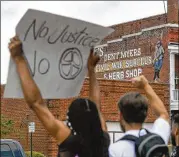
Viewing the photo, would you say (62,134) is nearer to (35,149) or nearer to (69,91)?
(69,91)

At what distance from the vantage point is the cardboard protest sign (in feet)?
12.4

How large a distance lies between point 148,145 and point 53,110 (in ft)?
55.7

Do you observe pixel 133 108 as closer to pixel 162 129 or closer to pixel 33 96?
pixel 162 129

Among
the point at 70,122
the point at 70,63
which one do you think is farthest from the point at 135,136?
the point at 70,63

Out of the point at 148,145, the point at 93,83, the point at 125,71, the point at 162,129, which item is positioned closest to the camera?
the point at 148,145

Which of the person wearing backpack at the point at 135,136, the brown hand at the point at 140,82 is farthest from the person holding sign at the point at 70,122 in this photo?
the brown hand at the point at 140,82

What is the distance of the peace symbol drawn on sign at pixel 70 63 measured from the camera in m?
4.07

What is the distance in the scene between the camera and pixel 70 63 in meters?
4.11

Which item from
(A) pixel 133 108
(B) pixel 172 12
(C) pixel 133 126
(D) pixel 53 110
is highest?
(B) pixel 172 12

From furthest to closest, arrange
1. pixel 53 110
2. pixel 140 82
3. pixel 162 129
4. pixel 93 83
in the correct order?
pixel 53 110
pixel 93 83
pixel 140 82
pixel 162 129

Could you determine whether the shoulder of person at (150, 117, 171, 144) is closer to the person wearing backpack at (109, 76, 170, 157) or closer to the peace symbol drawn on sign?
the person wearing backpack at (109, 76, 170, 157)

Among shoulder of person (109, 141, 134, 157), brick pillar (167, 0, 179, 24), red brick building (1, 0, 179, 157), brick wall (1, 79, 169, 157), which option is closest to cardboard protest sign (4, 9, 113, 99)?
shoulder of person (109, 141, 134, 157)

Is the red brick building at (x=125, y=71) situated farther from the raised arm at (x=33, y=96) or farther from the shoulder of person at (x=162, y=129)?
the raised arm at (x=33, y=96)

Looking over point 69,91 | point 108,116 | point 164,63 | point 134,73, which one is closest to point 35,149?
point 108,116
